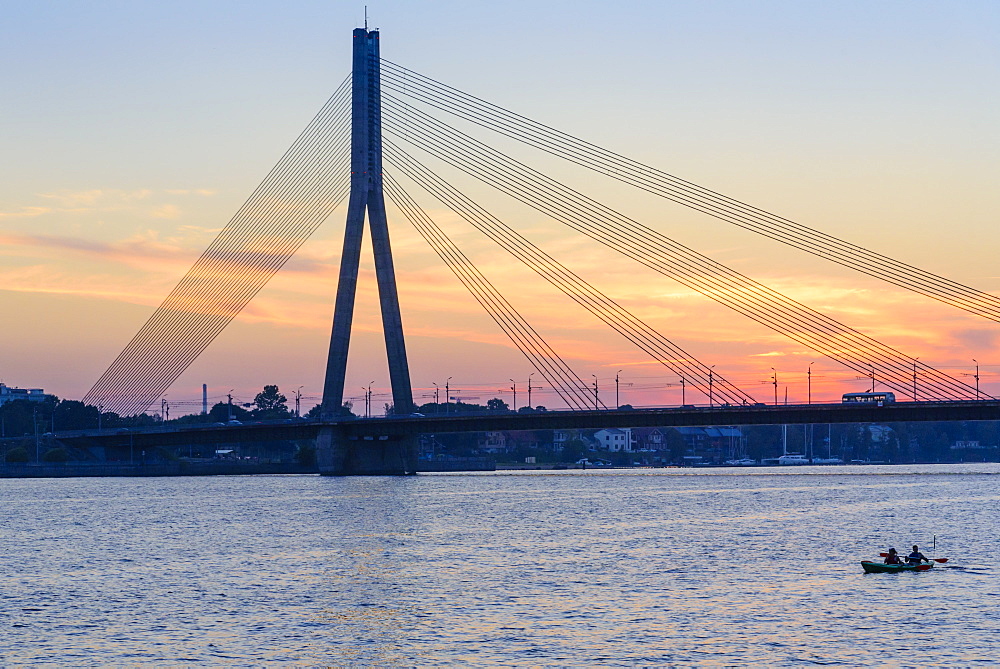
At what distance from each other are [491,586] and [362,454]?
80.5 meters

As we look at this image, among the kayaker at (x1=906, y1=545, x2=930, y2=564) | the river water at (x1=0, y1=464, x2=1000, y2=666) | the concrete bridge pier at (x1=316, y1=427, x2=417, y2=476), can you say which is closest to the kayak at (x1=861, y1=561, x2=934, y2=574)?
the kayaker at (x1=906, y1=545, x2=930, y2=564)

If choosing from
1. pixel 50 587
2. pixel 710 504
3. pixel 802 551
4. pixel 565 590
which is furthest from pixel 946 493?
pixel 50 587

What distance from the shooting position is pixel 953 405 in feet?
362

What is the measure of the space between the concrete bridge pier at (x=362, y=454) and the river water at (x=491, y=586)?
105 ft

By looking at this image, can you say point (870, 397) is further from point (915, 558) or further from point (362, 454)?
point (915, 558)

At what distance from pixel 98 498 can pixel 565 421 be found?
4010cm

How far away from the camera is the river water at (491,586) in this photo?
35.6 m

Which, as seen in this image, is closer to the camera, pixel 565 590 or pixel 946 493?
pixel 565 590

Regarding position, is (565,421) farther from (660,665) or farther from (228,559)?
(660,665)

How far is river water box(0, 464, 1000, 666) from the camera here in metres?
35.6

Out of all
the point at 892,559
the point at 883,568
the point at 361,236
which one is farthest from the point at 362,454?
the point at 883,568

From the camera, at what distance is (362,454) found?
4985 inches

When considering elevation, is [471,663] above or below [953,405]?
below

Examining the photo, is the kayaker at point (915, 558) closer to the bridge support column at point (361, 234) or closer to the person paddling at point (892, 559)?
the person paddling at point (892, 559)
